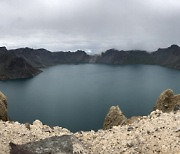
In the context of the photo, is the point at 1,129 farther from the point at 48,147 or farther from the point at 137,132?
the point at 137,132

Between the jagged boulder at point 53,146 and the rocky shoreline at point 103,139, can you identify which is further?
the rocky shoreline at point 103,139

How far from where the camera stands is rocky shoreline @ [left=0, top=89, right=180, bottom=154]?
22.0 m

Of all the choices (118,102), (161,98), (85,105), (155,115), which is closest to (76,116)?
(85,105)

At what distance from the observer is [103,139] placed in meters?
24.3

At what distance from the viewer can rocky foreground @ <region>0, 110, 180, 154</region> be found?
72.3 ft

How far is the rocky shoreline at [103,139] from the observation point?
22000 mm

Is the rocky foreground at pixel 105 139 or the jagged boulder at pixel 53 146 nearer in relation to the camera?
the jagged boulder at pixel 53 146

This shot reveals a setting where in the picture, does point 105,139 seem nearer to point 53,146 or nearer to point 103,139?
point 103,139

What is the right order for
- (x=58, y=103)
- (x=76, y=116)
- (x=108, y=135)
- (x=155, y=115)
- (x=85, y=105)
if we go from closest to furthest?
(x=108, y=135), (x=155, y=115), (x=76, y=116), (x=85, y=105), (x=58, y=103)

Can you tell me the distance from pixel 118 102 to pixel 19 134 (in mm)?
134687

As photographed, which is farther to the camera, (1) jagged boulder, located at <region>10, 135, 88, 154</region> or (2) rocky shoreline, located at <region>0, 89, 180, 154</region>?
(2) rocky shoreline, located at <region>0, 89, 180, 154</region>

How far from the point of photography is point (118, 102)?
15762 centimetres

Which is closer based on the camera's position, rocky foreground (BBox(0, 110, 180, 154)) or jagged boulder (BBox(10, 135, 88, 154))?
jagged boulder (BBox(10, 135, 88, 154))

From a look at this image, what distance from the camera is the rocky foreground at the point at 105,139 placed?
868 inches
